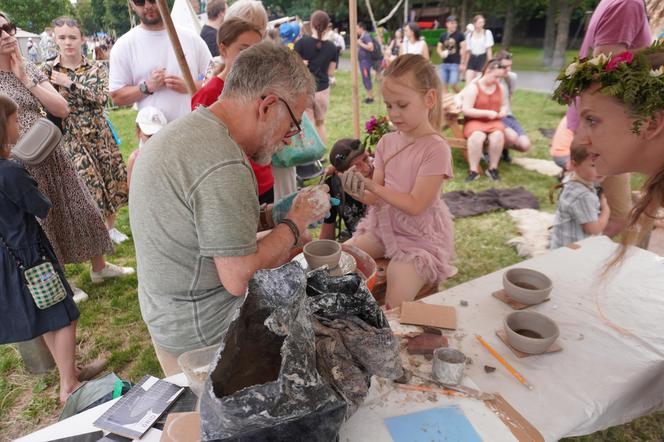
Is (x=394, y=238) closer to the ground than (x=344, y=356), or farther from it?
closer to the ground

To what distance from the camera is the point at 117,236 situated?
14.1 feet

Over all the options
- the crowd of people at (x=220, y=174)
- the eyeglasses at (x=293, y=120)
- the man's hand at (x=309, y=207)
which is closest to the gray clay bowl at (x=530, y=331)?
the crowd of people at (x=220, y=174)

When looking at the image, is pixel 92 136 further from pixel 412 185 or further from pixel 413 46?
pixel 413 46

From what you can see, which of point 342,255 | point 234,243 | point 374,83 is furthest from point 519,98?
point 234,243

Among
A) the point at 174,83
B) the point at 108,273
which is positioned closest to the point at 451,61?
the point at 174,83

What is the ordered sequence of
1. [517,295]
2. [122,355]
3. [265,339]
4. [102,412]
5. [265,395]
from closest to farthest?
[265,395]
[265,339]
[102,412]
[517,295]
[122,355]

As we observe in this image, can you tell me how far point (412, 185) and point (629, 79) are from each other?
4.09ft

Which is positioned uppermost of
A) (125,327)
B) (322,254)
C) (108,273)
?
(322,254)

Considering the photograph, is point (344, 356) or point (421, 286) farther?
point (421, 286)

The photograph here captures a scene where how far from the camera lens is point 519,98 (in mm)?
9570

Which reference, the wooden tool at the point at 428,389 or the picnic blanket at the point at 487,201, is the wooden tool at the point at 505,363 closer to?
the wooden tool at the point at 428,389

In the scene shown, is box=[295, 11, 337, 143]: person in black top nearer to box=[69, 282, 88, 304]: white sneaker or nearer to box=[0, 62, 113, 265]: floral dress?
box=[0, 62, 113, 265]: floral dress

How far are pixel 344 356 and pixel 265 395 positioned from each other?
0.29 meters

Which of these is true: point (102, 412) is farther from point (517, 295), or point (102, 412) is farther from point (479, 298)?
point (517, 295)
